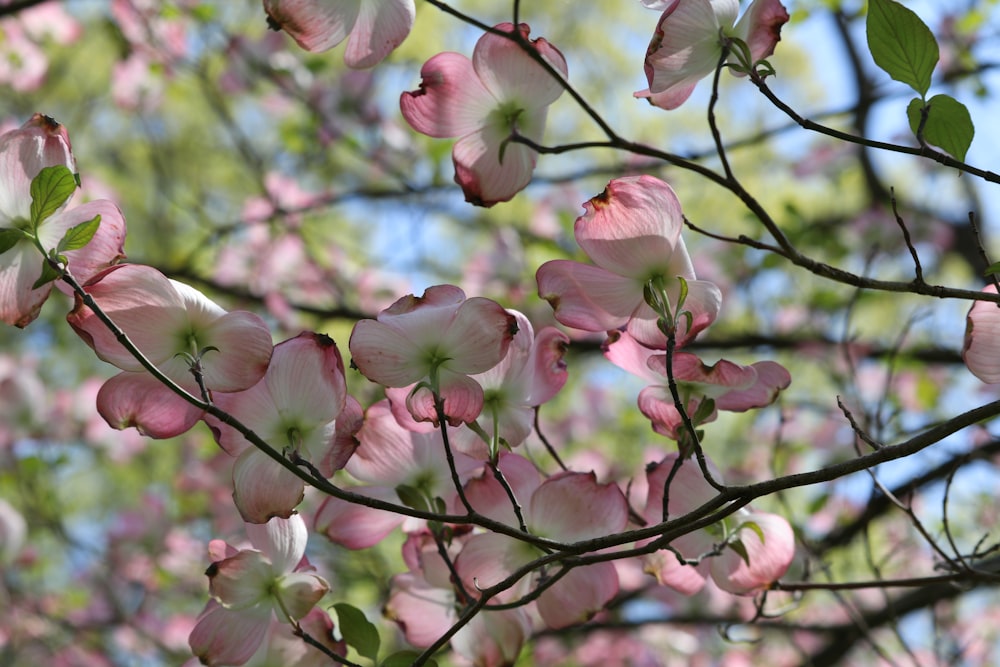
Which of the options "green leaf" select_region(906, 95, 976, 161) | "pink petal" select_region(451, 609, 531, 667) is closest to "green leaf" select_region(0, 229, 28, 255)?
"pink petal" select_region(451, 609, 531, 667)

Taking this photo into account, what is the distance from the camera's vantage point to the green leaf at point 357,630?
53 cm

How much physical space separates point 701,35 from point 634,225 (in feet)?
0.35

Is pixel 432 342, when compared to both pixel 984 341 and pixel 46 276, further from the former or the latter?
pixel 984 341

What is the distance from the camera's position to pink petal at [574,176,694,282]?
18.6 inches

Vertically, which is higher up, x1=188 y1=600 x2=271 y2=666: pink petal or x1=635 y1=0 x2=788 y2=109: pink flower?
x1=635 y1=0 x2=788 y2=109: pink flower

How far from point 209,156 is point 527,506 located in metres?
4.50

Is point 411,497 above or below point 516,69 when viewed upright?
below

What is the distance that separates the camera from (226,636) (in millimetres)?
521

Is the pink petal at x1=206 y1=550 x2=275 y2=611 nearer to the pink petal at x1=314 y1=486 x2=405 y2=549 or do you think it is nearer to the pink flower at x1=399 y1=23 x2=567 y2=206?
the pink petal at x1=314 y1=486 x2=405 y2=549

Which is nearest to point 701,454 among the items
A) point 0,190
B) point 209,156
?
point 0,190

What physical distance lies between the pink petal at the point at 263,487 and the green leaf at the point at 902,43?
1.19 feet

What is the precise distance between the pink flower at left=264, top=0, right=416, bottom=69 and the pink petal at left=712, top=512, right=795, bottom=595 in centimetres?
35

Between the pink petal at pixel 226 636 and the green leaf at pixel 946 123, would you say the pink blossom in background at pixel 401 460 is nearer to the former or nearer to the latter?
the pink petal at pixel 226 636

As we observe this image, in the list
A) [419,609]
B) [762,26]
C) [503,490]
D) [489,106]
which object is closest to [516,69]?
[489,106]
